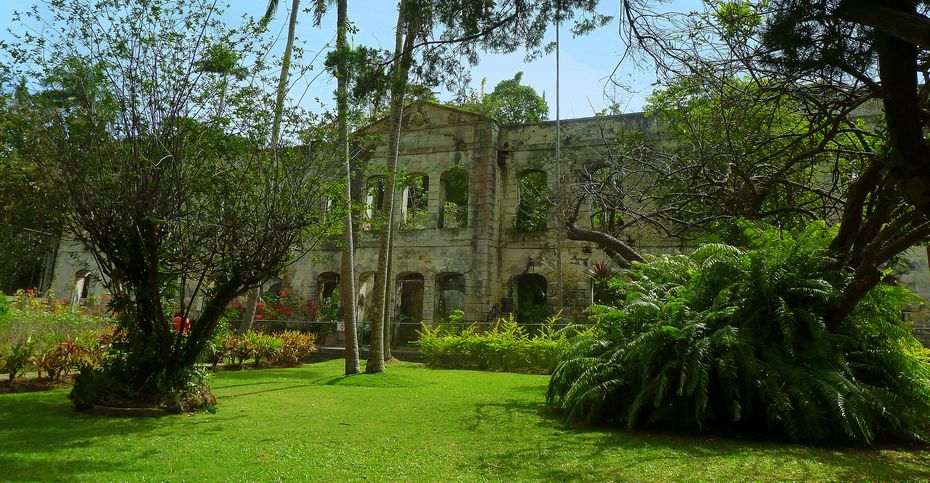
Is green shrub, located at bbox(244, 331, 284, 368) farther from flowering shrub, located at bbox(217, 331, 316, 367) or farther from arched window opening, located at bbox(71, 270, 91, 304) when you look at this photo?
arched window opening, located at bbox(71, 270, 91, 304)

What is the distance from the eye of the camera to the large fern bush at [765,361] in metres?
5.31

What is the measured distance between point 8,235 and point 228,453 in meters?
19.2

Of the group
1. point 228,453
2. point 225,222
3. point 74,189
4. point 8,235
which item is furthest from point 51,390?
point 8,235

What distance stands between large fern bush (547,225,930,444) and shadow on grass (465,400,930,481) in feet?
0.82

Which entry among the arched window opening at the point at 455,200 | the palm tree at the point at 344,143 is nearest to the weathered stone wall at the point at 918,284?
the arched window opening at the point at 455,200

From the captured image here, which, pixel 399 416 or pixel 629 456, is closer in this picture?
pixel 629 456

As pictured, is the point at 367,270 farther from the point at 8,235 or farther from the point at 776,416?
the point at 776,416

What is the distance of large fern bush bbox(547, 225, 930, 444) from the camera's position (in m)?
5.31

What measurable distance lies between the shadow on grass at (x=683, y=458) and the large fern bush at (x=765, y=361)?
251mm

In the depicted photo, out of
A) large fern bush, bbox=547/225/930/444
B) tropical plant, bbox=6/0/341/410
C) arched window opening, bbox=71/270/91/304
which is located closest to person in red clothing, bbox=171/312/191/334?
tropical plant, bbox=6/0/341/410

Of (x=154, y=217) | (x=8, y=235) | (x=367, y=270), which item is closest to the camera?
(x=154, y=217)

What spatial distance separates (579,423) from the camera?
6258mm

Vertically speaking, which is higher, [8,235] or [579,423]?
[8,235]

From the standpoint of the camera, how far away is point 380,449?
5.02 m
